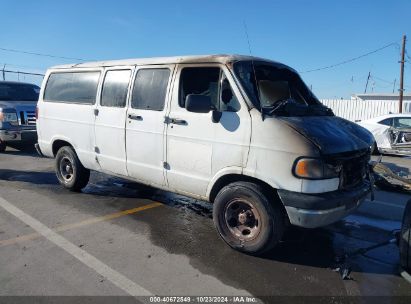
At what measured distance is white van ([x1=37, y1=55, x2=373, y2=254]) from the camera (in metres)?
3.72

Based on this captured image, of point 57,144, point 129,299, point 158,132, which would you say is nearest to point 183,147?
point 158,132

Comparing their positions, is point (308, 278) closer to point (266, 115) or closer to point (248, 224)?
point (248, 224)

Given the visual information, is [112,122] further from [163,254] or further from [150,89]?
[163,254]

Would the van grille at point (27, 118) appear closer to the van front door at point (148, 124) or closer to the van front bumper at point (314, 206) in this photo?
the van front door at point (148, 124)

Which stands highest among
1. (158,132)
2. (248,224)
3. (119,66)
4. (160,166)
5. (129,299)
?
(119,66)

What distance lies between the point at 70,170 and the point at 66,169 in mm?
115

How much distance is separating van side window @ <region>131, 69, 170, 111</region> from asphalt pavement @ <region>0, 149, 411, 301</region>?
159 cm

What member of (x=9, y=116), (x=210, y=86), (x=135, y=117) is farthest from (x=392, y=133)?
(x=9, y=116)

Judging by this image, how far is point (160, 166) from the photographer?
4.86 metres

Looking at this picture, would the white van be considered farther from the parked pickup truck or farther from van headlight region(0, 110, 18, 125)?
van headlight region(0, 110, 18, 125)

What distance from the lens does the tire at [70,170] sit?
20.4 feet

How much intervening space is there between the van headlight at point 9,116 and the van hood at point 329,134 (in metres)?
8.75

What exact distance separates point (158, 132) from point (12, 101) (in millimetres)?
8067

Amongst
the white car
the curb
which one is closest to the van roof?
the curb
